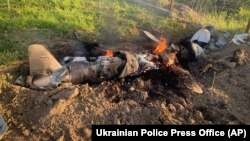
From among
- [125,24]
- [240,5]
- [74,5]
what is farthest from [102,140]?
[240,5]

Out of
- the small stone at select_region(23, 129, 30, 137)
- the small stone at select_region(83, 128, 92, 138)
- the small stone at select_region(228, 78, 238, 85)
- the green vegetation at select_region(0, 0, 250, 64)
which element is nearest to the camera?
the small stone at select_region(23, 129, 30, 137)

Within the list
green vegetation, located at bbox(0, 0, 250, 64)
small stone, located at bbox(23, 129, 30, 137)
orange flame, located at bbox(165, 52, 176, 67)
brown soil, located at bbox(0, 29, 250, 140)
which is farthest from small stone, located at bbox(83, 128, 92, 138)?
green vegetation, located at bbox(0, 0, 250, 64)

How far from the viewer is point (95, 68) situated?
684 centimetres

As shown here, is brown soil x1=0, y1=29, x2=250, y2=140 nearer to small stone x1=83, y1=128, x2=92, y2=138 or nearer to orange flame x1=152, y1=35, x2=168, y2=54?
small stone x1=83, y1=128, x2=92, y2=138

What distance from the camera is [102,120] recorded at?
5.83 m

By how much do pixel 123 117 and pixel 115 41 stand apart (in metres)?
3.65

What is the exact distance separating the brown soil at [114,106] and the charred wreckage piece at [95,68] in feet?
0.60

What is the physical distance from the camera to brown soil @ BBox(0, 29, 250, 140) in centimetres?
559

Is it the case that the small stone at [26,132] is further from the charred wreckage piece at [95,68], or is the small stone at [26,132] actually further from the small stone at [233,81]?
the small stone at [233,81]

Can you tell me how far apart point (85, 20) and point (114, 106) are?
4.21m

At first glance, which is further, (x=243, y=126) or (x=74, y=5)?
(x=74, y=5)

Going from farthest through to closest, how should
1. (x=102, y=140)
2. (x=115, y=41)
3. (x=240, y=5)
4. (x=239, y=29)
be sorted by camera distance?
(x=240, y=5), (x=239, y=29), (x=115, y=41), (x=102, y=140)

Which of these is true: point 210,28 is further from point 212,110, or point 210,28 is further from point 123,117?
point 123,117

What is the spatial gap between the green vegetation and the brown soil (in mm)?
1650
